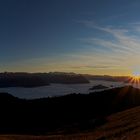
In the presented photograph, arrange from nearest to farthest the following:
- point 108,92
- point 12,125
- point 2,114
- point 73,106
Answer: point 12,125 < point 2,114 < point 73,106 < point 108,92

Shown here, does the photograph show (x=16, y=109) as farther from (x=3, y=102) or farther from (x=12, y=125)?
(x=12, y=125)

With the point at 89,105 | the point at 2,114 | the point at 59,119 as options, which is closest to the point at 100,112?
the point at 89,105

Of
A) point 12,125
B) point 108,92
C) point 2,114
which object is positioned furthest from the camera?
point 108,92

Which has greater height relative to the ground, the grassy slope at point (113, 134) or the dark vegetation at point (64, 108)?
the grassy slope at point (113, 134)

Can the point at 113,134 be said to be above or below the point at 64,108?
above

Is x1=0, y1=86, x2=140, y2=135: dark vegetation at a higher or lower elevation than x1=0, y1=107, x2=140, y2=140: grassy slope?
lower

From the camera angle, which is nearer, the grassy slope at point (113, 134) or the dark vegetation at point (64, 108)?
the grassy slope at point (113, 134)

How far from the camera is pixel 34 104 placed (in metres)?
120

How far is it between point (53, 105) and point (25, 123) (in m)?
18.5

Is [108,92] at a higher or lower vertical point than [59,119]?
higher

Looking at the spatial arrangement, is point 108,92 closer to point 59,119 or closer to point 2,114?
point 59,119

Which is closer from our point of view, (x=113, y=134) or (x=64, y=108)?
(x=113, y=134)

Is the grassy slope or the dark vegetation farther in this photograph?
the dark vegetation

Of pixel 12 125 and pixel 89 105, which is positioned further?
pixel 89 105
